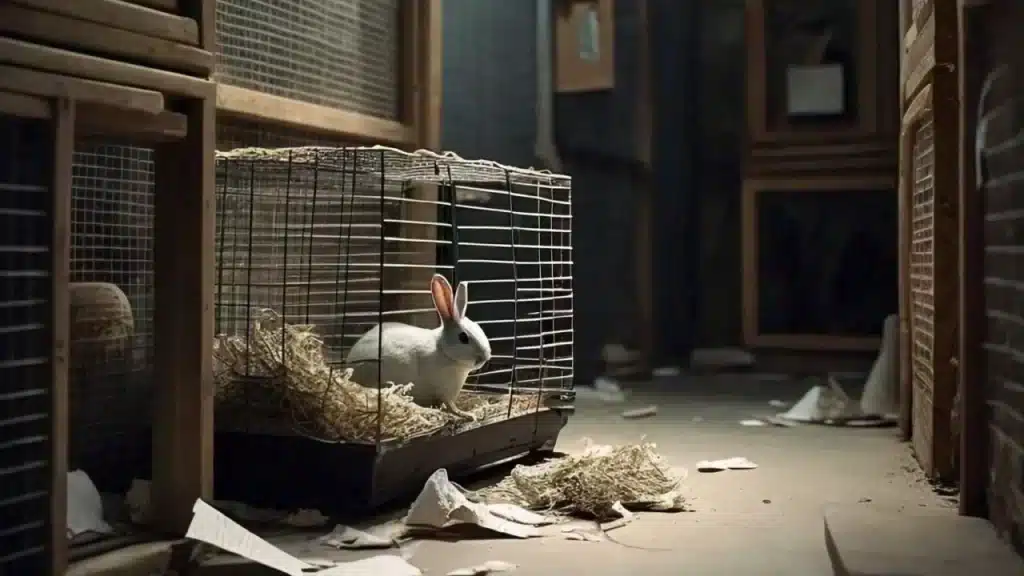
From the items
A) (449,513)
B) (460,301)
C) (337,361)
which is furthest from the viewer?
(337,361)

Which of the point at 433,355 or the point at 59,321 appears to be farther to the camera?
the point at 433,355

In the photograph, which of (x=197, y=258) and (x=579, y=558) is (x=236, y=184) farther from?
(x=579, y=558)

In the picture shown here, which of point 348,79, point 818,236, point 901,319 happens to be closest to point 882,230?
point 818,236

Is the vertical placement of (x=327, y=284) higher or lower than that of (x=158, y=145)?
lower

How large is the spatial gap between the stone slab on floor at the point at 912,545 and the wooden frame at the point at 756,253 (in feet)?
10.3

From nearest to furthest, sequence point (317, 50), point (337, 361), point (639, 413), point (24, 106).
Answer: point (24, 106) < point (337, 361) < point (317, 50) < point (639, 413)

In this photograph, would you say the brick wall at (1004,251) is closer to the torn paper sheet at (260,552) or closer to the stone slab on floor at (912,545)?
the stone slab on floor at (912,545)

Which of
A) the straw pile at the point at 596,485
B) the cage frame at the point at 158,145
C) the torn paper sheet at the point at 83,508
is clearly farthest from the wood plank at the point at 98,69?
the straw pile at the point at 596,485

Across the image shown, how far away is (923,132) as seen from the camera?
Answer: 10.7ft

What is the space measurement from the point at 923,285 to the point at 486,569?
1758 millimetres

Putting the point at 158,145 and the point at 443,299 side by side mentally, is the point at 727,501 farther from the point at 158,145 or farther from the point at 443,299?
the point at 158,145

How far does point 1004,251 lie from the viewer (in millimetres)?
2148

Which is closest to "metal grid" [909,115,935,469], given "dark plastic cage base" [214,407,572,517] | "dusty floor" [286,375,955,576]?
"dusty floor" [286,375,955,576]

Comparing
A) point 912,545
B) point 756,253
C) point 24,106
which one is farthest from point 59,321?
point 756,253
